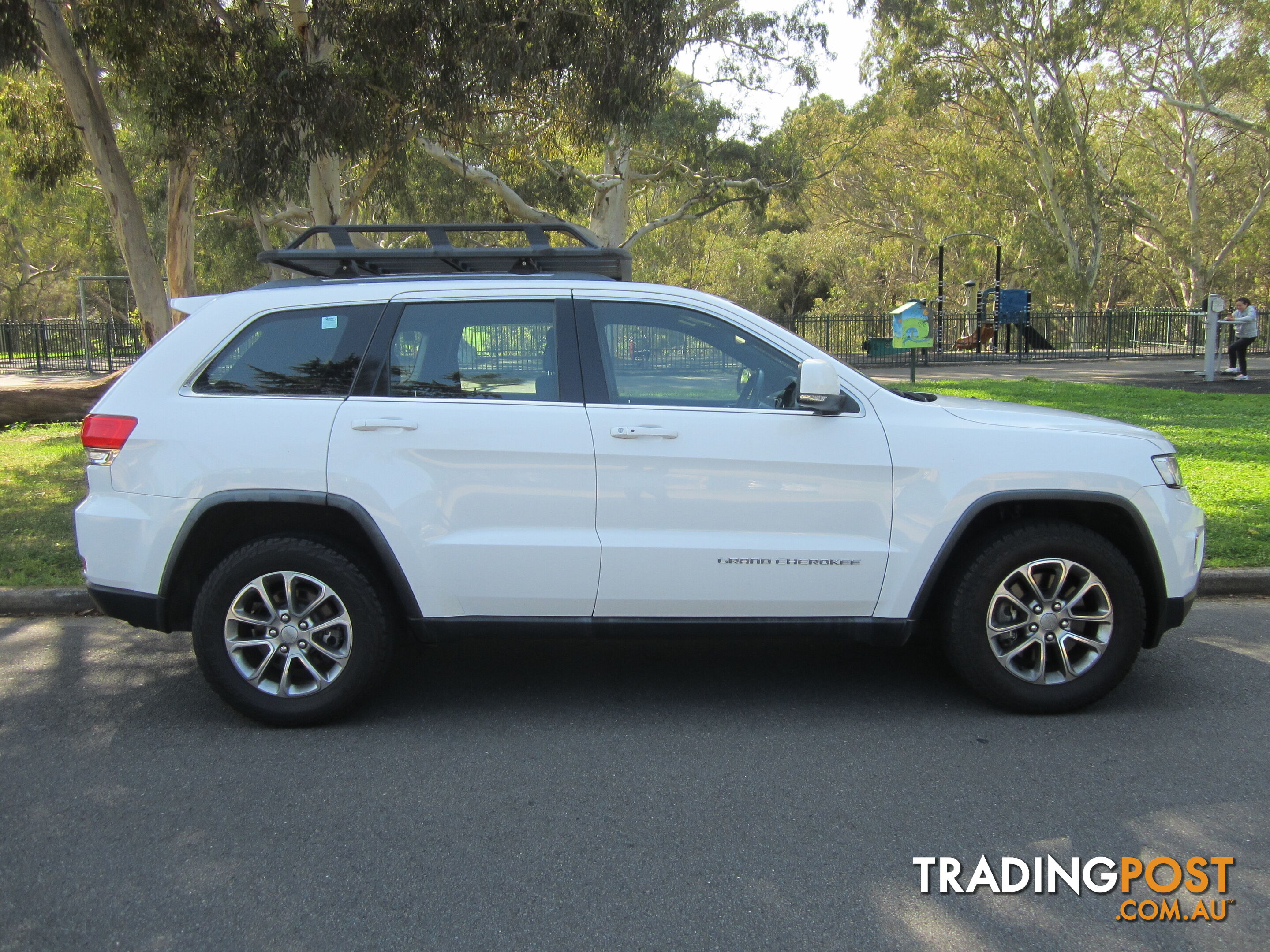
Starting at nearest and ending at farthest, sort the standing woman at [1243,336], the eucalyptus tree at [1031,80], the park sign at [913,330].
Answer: the park sign at [913,330] → the standing woman at [1243,336] → the eucalyptus tree at [1031,80]

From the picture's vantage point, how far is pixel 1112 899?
2947 mm

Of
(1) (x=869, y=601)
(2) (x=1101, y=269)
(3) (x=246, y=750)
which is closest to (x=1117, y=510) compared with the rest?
(1) (x=869, y=601)

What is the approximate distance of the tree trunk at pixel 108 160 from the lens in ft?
38.3

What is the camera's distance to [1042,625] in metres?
4.21

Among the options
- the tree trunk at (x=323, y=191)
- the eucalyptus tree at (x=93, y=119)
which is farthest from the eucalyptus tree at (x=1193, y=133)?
the eucalyptus tree at (x=93, y=119)

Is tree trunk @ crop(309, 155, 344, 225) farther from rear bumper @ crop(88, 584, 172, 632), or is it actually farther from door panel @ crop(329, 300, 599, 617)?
door panel @ crop(329, 300, 599, 617)

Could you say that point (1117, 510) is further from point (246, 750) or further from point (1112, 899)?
point (246, 750)

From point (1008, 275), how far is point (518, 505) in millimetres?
52094

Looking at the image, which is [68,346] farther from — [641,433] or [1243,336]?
[641,433]

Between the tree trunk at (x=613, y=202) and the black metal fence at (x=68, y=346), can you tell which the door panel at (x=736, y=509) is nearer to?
the tree trunk at (x=613, y=202)

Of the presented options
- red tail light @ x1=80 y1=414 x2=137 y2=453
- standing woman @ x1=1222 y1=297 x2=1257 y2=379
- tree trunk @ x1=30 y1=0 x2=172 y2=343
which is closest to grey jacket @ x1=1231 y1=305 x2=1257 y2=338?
standing woman @ x1=1222 y1=297 x2=1257 y2=379

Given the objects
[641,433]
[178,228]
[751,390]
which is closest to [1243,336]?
[178,228]

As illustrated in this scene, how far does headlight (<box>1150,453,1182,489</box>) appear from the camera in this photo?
14.0 feet

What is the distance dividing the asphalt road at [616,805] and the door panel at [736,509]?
577 millimetres
